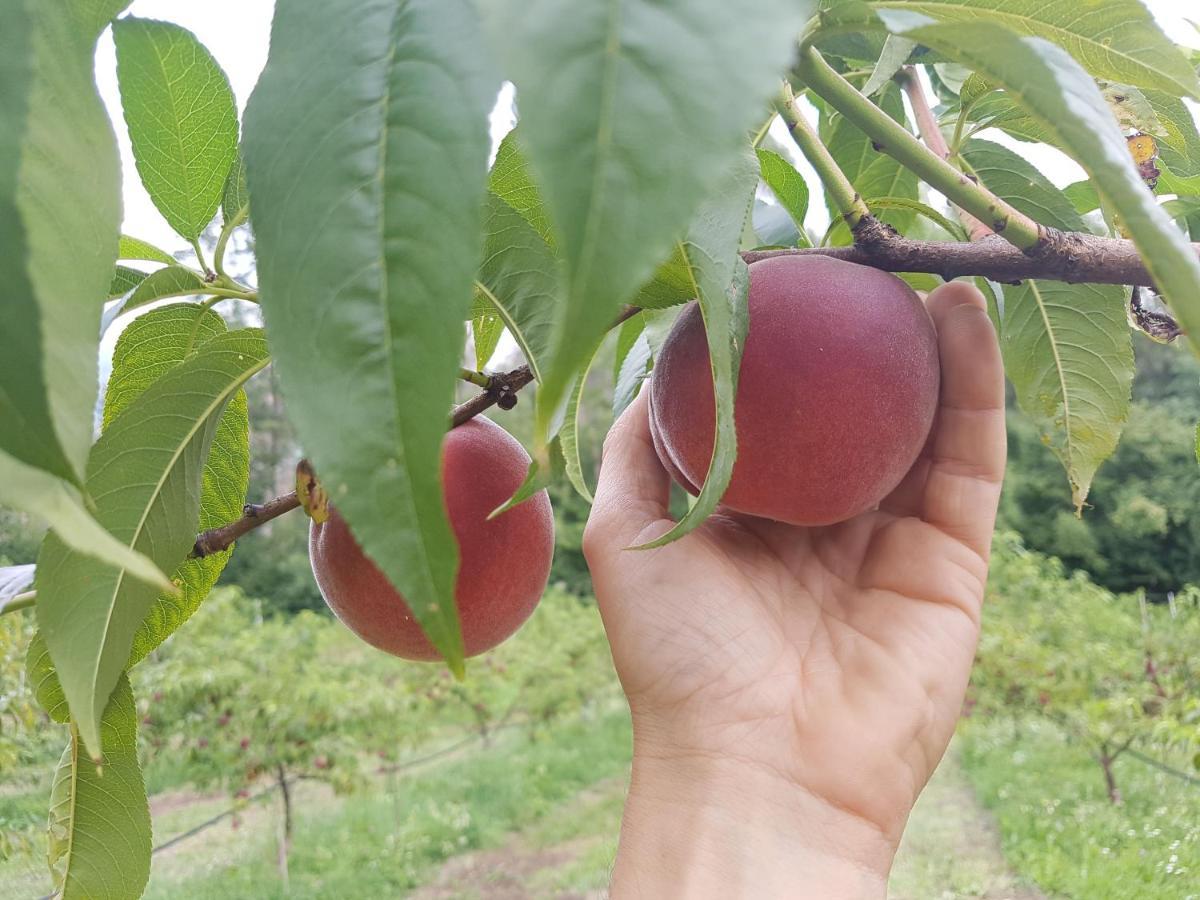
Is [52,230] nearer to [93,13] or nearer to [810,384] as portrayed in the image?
[93,13]

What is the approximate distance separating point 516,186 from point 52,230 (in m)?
0.21

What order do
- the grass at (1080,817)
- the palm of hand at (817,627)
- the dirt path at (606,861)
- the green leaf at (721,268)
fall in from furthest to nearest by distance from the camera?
1. the dirt path at (606,861)
2. the grass at (1080,817)
3. the palm of hand at (817,627)
4. the green leaf at (721,268)

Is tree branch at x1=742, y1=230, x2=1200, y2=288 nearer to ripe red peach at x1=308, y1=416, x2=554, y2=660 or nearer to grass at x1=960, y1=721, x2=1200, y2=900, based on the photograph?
ripe red peach at x1=308, y1=416, x2=554, y2=660

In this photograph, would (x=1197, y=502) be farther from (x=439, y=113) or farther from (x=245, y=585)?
(x=439, y=113)

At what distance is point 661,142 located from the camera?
13 centimetres

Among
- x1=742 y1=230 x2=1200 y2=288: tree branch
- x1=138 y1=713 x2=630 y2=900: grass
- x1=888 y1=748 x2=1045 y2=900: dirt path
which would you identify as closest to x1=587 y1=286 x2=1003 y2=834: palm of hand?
x1=742 y1=230 x2=1200 y2=288: tree branch

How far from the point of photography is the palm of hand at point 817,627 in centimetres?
55

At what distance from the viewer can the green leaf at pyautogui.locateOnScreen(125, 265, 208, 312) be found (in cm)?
42

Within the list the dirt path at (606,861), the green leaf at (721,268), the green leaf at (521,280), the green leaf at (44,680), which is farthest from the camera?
the dirt path at (606,861)

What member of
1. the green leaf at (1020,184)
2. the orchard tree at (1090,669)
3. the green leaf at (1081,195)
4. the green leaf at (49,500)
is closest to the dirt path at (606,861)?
the orchard tree at (1090,669)

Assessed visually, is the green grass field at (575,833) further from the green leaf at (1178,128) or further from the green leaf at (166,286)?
the green leaf at (166,286)

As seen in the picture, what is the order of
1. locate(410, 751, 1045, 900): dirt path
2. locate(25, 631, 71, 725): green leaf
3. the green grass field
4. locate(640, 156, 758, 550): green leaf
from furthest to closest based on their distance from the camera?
locate(410, 751, 1045, 900): dirt path < the green grass field < locate(25, 631, 71, 725): green leaf < locate(640, 156, 758, 550): green leaf

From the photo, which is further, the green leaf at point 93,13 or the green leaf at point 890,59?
the green leaf at point 890,59

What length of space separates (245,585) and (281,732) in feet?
6.82
